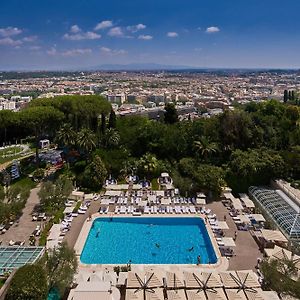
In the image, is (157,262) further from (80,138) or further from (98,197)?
(80,138)

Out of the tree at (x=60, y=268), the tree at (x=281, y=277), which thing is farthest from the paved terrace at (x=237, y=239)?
the tree at (x=60, y=268)

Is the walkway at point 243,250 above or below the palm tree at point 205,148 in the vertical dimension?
below

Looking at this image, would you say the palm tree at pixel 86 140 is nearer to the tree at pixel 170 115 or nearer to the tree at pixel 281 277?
the tree at pixel 170 115

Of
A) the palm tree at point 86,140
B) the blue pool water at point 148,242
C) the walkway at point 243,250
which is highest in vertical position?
the palm tree at point 86,140

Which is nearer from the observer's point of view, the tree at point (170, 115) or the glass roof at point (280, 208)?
the glass roof at point (280, 208)

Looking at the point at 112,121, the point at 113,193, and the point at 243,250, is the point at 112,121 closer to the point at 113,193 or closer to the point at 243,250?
the point at 113,193

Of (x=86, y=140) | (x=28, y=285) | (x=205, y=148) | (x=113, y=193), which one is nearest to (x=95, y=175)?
(x=113, y=193)

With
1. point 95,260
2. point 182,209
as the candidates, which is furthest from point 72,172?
point 95,260
